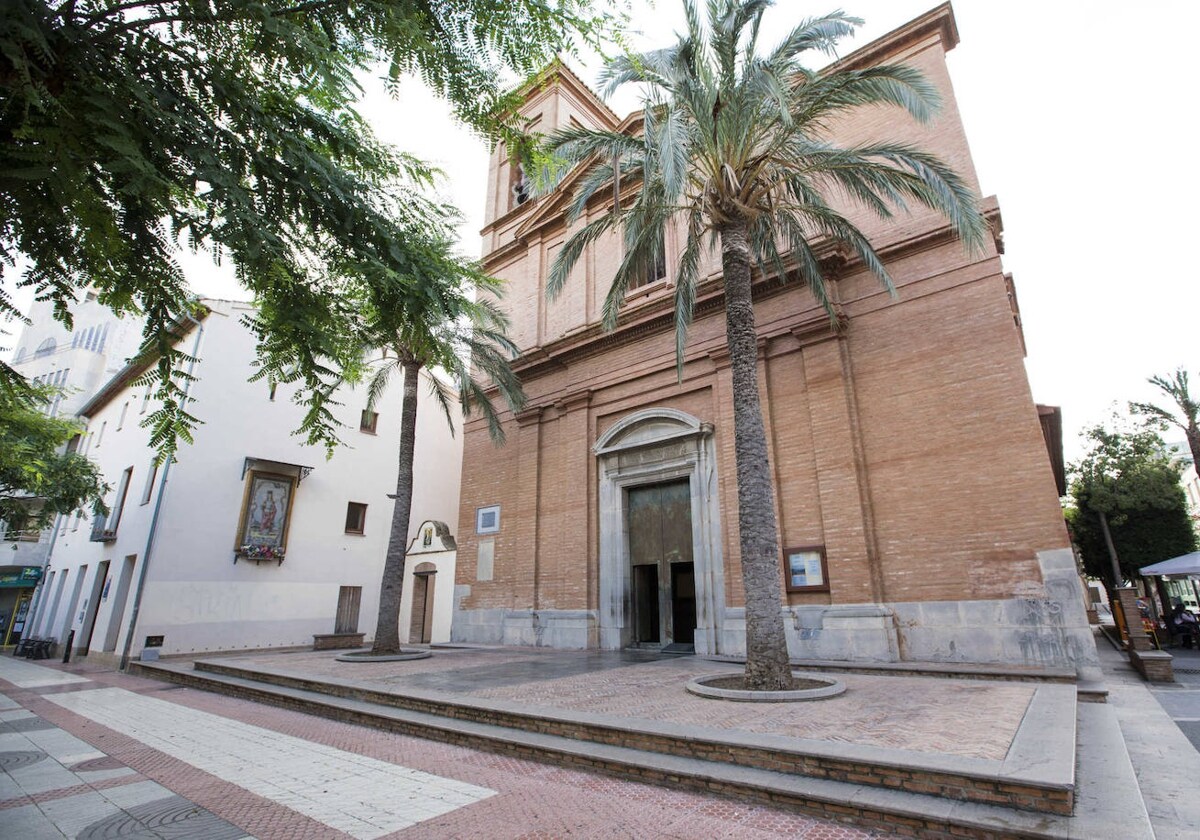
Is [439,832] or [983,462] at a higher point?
[983,462]

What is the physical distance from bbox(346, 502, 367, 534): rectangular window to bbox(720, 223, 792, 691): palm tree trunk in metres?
18.1

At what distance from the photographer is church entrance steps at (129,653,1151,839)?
388 centimetres

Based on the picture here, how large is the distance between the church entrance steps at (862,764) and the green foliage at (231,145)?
4119 mm

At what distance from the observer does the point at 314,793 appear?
200 inches

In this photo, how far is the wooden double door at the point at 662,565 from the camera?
47.0 ft

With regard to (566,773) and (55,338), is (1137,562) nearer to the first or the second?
(566,773)

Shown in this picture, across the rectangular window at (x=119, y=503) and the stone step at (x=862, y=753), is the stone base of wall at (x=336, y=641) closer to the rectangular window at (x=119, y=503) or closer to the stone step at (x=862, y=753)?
the rectangular window at (x=119, y=503)

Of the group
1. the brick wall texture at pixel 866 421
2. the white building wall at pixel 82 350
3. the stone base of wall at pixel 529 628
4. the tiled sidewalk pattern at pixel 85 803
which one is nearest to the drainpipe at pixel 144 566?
the stone base of wall at pixel 529 628

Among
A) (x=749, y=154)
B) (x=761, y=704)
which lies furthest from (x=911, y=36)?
(x=761, y=704)

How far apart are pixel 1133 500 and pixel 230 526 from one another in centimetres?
3477

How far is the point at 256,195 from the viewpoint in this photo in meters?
3.75

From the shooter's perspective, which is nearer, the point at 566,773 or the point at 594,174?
the point at 566,773

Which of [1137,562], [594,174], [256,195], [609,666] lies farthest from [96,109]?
[1137,562]

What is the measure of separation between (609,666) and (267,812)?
7273 mm
